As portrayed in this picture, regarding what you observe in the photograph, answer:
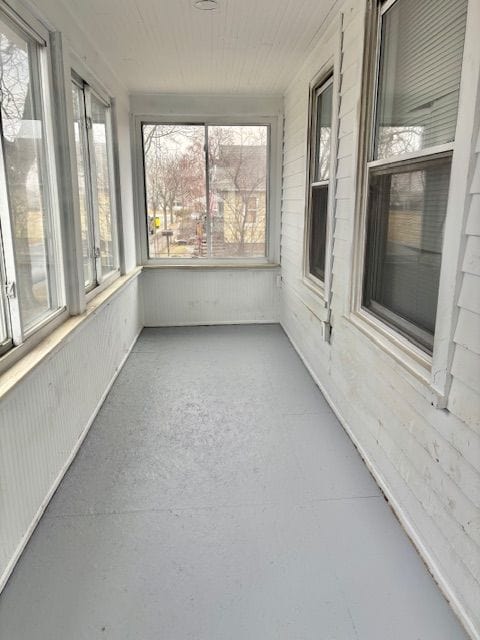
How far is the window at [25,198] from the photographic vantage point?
6.45 ft

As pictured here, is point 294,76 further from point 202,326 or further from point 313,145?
point 202,326

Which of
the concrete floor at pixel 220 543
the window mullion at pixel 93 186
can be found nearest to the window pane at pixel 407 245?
the concrete floor at pixel 220 543

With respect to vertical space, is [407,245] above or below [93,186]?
below

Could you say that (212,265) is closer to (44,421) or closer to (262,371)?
(262,371)

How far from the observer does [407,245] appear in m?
2.15

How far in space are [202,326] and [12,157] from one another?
3.68m

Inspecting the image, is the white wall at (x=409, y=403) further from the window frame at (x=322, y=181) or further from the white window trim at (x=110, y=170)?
the white window trim at (x=110, y=170)

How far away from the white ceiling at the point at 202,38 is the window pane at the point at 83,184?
48cm

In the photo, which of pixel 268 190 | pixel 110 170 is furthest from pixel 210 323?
pixel 110 170

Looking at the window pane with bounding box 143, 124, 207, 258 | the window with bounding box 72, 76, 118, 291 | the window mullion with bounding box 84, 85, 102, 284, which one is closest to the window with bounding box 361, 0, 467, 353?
the window with bounding box 72, 76, 118, 291

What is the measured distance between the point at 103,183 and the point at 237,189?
191 cm

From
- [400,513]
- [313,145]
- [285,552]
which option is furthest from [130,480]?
[313,145]

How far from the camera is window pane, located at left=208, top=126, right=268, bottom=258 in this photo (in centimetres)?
525

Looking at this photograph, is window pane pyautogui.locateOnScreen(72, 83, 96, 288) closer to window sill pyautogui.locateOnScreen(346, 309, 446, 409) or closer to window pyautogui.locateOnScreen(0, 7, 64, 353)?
window pyautogui.locateOnScreen(0, 7, 64, 353)
